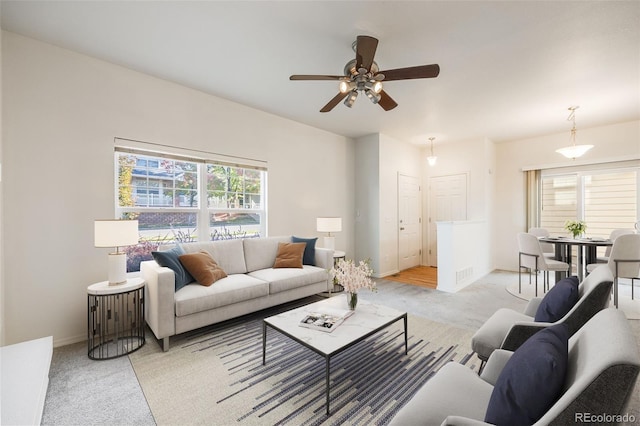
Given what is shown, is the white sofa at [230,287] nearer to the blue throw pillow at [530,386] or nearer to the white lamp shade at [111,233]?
→ the white lamp shade at [111,233]

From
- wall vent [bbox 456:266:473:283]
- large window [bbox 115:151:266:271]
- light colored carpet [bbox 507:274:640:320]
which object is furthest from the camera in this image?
wall vent [bbox 456:266:473:283]

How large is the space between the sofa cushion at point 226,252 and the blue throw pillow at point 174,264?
0.31 metres

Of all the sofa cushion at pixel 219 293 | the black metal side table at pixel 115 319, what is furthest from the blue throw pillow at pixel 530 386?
the black metal side table at pixel 115 319

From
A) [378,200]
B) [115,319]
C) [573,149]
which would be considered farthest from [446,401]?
[573,149]

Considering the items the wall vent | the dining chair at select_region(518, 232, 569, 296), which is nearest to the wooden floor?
the wall vent

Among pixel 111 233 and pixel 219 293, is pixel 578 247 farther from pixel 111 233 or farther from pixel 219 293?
pixel 111 233

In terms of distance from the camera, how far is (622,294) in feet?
13.2

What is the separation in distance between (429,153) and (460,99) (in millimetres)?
2720

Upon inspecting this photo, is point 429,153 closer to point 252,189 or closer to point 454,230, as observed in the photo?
point 454,230

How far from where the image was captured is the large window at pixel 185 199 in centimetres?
307

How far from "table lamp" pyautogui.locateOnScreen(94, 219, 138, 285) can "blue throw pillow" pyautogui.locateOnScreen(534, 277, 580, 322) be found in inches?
127

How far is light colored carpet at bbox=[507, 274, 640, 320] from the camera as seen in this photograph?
10.9ft

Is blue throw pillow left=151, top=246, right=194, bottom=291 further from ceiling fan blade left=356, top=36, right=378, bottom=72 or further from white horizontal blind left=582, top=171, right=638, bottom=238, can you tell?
white horizontal blind left=582, top=171, right=638, bottom=238

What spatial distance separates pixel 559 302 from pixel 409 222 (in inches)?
174
